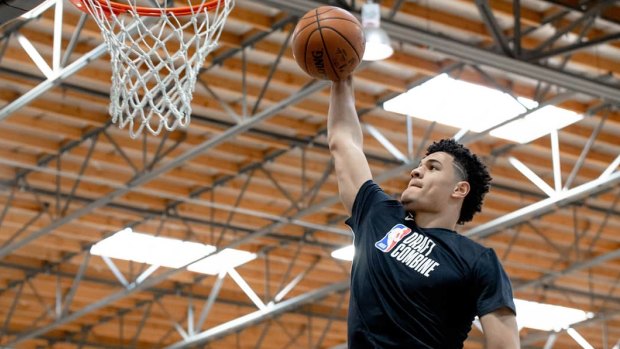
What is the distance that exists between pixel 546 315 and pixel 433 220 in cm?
1762

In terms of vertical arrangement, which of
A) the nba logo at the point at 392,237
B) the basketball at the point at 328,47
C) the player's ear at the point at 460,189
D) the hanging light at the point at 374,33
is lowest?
the nba logo at the point at 392,237

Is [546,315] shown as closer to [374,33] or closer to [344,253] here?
[344,253]

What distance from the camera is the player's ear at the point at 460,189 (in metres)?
3.87

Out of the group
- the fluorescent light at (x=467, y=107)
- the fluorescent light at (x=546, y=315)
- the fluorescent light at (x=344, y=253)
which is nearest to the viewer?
the fluorescent light at (x=467, y=107)

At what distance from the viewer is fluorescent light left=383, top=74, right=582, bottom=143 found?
1267cm

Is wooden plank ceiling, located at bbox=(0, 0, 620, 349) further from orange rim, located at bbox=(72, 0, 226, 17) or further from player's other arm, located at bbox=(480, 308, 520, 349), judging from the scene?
player's other arm, located at bbox=(480, 308, 520, 349)

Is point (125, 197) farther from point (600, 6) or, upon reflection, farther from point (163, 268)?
point (600, 6)

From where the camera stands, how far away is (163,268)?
18656mm

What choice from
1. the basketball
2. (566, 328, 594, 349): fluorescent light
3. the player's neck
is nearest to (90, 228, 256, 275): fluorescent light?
(566, 328, 594, 349): fluorescent light

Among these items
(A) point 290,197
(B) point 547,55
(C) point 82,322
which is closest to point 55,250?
(C) point 82,322

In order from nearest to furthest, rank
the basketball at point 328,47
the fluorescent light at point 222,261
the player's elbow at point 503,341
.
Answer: the player's elbow at point 503,341
the basketball at point 328,47
the fluorescent light at point 222,261

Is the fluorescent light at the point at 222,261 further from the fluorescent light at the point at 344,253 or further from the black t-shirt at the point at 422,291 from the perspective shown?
the black t-shirt at the point at 422,291

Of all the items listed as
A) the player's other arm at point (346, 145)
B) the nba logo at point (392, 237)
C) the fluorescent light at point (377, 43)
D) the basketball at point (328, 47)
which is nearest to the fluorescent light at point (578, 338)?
the fluorescent light at point (377, 43)

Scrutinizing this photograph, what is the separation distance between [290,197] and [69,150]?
9.49 feet
